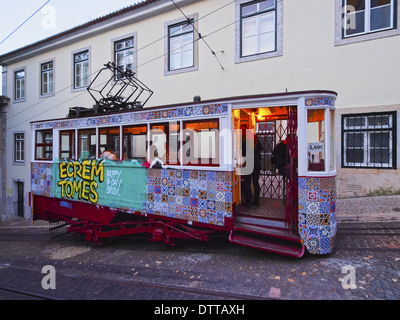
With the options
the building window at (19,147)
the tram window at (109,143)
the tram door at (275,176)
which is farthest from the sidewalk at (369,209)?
the building window at (19,147)

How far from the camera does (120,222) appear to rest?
6.54 metres

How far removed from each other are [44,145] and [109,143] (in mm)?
2904

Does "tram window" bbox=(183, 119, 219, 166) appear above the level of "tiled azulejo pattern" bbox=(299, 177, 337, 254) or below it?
above

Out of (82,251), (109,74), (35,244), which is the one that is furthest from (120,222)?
(109,74)

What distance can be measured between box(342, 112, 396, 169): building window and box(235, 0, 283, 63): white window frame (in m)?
3.18

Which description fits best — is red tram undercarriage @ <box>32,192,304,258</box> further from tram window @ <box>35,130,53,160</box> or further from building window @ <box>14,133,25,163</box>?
building window @ <box>14,133,25,163</box>

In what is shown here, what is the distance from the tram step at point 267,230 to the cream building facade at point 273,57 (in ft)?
14.7

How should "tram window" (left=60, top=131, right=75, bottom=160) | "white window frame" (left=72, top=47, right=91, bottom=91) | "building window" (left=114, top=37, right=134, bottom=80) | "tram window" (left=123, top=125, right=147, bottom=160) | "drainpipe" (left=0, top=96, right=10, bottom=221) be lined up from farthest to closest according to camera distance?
"drainpipe" (left=0, top=96, right=10, bottom=221) < "white window frame" (left=72, top=47, right=91, bottom=91) < "building window" (left=114, top=37, right=134, bottom=80) < "tram window" (left=60, top=131, right=75, bottom=160) < "tram window" (left=123, top=125, right=147, bottom=160)

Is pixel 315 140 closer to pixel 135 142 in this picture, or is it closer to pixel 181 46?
pixel 135 142

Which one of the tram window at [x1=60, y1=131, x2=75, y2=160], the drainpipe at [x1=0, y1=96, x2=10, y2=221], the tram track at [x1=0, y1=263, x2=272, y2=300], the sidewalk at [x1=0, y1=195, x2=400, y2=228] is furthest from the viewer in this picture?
the drainpipe at [x1=0, y1=96, x2=10, y2=221]

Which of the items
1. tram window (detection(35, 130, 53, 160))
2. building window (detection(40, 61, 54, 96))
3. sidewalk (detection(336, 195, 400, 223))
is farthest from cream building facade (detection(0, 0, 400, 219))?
tram window (detection(35, 130, 53, 160))

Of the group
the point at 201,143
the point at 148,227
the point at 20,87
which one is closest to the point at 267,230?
the point at 201,143

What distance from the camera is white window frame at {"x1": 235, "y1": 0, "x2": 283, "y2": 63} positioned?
922 centimetres
